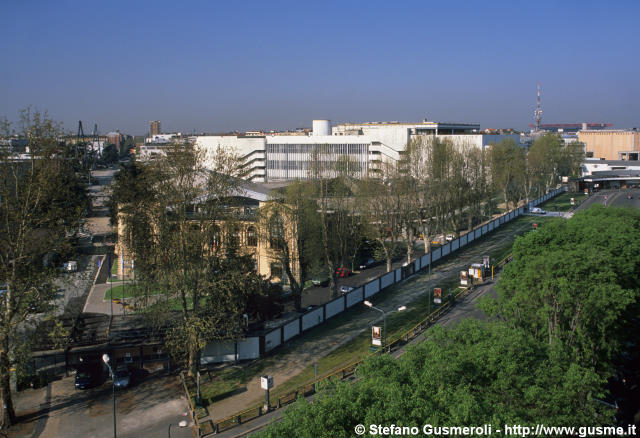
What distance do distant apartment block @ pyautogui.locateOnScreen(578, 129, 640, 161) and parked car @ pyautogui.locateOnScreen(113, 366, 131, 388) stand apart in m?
125

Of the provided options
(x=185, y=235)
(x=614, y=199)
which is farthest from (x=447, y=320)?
(x=614, y=199)

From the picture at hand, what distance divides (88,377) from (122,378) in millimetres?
1564

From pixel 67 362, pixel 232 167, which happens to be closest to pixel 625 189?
pixel 232 167

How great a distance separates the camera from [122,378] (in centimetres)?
2503

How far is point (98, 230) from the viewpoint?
200ft

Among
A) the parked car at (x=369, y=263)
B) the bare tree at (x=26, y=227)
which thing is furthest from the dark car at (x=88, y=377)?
the parked car at (x=369, y=263)

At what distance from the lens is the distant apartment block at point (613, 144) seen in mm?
123750

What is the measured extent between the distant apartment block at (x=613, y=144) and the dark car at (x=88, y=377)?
411 feet

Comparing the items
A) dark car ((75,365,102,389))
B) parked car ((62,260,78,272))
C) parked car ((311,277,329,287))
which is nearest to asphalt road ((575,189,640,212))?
parked car ((311,277,329,287))

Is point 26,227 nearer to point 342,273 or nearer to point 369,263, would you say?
point 342,273

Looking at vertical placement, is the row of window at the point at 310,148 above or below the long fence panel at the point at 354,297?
above

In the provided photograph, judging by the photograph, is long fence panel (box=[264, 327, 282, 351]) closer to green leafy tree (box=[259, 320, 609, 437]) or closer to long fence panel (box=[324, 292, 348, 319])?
long fence panel (box=[324, 292, 348, 319])

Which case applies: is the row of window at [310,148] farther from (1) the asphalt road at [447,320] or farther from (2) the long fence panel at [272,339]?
(2) the long fence panel at [272,339]

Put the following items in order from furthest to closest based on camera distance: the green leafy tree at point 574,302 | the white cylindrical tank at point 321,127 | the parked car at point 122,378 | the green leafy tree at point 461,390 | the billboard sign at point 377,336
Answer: the white cylindrical tank at point 321,127 → the billboard sign at point 377,336 → the parked car at point 122,378 → the green leafy tree at point 574,302 → the green leafy tree at point 461,390
